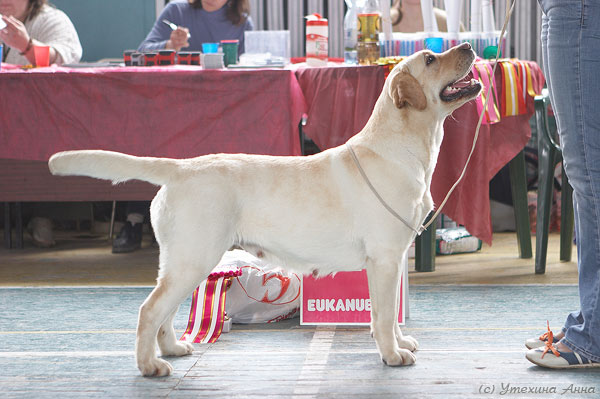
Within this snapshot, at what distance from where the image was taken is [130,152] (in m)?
3.32

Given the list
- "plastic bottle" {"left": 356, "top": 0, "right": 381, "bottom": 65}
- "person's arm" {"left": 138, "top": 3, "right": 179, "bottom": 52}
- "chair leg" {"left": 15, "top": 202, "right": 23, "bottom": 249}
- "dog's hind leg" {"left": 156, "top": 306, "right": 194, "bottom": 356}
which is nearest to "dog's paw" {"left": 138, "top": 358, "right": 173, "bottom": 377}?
"dog's hind leg" {"left": 156, "top": 306, "right": 194, "bottom": 356}

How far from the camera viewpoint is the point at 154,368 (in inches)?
78.1

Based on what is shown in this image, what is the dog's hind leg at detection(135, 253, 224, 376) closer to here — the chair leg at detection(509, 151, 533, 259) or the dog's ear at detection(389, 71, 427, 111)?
the dog's ear at detection(389, 71, 427, 111)

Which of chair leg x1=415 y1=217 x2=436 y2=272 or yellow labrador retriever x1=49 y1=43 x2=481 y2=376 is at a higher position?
yellow labrador retriever x1=49 y1=43 x2=481 y2=376

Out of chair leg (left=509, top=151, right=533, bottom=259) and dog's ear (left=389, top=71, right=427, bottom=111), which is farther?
chair leg (left=509, top=151, right=533, bottom=259)

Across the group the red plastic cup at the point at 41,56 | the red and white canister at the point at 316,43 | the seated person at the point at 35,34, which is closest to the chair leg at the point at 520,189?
the red and white canister at the point at 316,43

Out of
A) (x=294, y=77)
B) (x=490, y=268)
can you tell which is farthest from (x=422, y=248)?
(x=294, y=77)

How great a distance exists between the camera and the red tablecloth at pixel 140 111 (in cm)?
326

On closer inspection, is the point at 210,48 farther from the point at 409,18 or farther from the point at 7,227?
the point at 409,18

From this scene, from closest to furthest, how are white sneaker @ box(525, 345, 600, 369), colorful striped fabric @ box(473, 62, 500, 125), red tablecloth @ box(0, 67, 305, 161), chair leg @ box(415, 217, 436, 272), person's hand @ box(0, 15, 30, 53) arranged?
white sneaker @ box(525, 345, 600, 369) < colorful striped fabric @ box(473, 62, 500, 125) < red tablecloth @ box(0, 67, 305, 161) < chair leg @ box(415, 217, 436, 272) < person's hand @ box(0, 15, 30, 53)

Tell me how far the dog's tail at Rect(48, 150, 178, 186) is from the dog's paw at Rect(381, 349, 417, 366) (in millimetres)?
764

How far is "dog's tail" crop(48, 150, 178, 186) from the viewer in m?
1.93

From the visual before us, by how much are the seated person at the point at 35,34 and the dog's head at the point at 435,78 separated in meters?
2.55

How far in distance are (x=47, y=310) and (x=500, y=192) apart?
273cm
